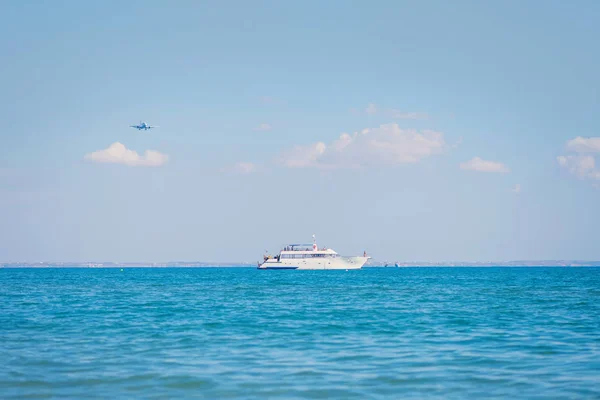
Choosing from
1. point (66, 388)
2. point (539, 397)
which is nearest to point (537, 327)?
point (539, 397)

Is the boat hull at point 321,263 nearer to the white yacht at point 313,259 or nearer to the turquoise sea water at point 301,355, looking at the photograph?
the white yacht at point 313,259

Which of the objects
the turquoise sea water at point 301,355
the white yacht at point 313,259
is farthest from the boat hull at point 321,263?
the turquoise sea water at point 301,355

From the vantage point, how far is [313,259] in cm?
17075

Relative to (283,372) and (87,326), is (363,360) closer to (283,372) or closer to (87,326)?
(283,372)

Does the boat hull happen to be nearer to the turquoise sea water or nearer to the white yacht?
the white yacht

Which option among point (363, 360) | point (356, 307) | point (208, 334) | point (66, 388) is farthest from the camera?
point (356, 307)

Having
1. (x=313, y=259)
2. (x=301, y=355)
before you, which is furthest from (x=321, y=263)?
(x=301, y=355)

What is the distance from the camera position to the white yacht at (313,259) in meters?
170

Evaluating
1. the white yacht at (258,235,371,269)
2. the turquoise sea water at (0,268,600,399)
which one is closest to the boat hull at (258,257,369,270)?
the white yacht at (258,235,371,269)

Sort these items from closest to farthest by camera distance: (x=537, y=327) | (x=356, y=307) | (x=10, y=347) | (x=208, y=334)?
(x=10, y=347) < (x=208, y=334) < (x=537, y=327) < (x=356, y=307)

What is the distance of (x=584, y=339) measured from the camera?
27.1 metres

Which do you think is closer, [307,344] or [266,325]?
[307,344]

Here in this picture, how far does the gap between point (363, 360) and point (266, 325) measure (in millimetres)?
11977

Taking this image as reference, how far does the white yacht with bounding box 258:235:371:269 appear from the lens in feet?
559
